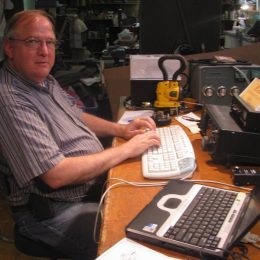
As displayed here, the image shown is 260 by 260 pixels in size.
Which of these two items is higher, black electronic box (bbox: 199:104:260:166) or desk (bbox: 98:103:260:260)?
black electronic box (bbox: 199:104:260:166)

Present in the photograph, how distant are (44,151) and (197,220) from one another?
548 millimetres

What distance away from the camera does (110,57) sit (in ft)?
11.6

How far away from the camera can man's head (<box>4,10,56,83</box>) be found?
1.40 meters

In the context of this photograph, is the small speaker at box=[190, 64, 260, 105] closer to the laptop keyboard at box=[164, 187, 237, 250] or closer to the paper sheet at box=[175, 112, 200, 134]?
the paper sheet at box=[175, 112, 200, 134]

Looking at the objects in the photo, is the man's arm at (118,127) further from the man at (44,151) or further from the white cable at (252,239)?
the white cable at (252,239)

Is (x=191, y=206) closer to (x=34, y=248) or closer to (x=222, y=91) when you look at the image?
(x=34, y=248)

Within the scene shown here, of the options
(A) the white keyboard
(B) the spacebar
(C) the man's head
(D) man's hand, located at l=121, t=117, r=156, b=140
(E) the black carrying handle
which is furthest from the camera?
(E) the black carrying handle

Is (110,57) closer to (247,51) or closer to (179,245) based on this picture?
(247,51)

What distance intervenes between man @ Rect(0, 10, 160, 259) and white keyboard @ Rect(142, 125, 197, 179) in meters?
0.05

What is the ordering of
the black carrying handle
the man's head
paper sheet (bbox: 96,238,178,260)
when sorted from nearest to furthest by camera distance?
paper sheet (bbox: 96,238,178,260) < the man's head < the black carrying handle

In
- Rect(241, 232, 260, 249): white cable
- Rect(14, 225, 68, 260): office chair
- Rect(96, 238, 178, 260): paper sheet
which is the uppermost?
Rect(241, 232, 260, 249): white cable

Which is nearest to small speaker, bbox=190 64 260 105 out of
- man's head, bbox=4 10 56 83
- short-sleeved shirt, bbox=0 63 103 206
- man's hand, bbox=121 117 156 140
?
man's hand, bbox=121 117 156 140

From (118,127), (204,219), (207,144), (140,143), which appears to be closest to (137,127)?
(118,127)

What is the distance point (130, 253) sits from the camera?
2.64ft
